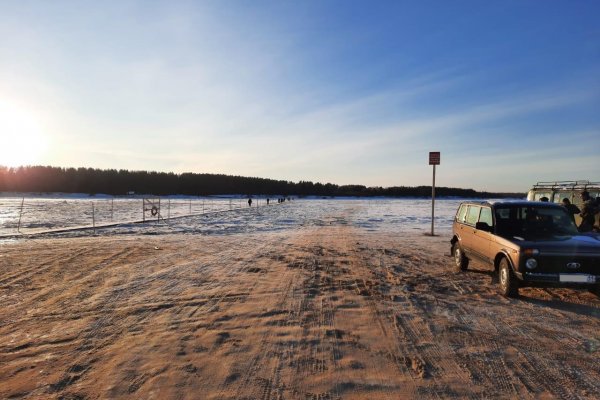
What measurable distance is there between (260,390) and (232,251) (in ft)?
27.2

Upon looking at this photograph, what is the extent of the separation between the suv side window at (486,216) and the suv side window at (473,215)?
25 centimetres

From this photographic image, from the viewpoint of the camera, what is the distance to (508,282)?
6.57 meters

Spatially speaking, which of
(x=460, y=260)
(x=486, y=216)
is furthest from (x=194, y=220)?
(x=486, y=216)

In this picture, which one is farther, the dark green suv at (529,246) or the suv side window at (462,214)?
the suv side window at (462,214)

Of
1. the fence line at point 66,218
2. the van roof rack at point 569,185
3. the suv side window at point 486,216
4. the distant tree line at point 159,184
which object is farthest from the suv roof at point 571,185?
the distant tree line at point 159,184

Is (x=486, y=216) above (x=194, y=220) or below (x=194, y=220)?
above

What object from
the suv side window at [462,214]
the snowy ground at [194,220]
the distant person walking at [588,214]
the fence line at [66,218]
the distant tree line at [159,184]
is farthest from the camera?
the distant tree line at [159,184]

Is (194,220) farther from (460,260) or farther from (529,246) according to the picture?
(529,246)

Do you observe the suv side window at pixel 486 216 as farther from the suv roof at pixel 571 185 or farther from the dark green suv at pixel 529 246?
the suv roof at pixel 571 185

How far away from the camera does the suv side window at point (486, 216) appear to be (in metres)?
7.88

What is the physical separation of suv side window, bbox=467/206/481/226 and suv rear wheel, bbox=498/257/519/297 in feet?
6.48

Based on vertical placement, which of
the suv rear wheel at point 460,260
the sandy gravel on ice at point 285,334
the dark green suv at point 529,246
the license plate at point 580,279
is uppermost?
the dark green suv at point 529,246

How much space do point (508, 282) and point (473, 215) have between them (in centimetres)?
263

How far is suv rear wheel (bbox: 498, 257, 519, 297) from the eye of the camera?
6.52m
